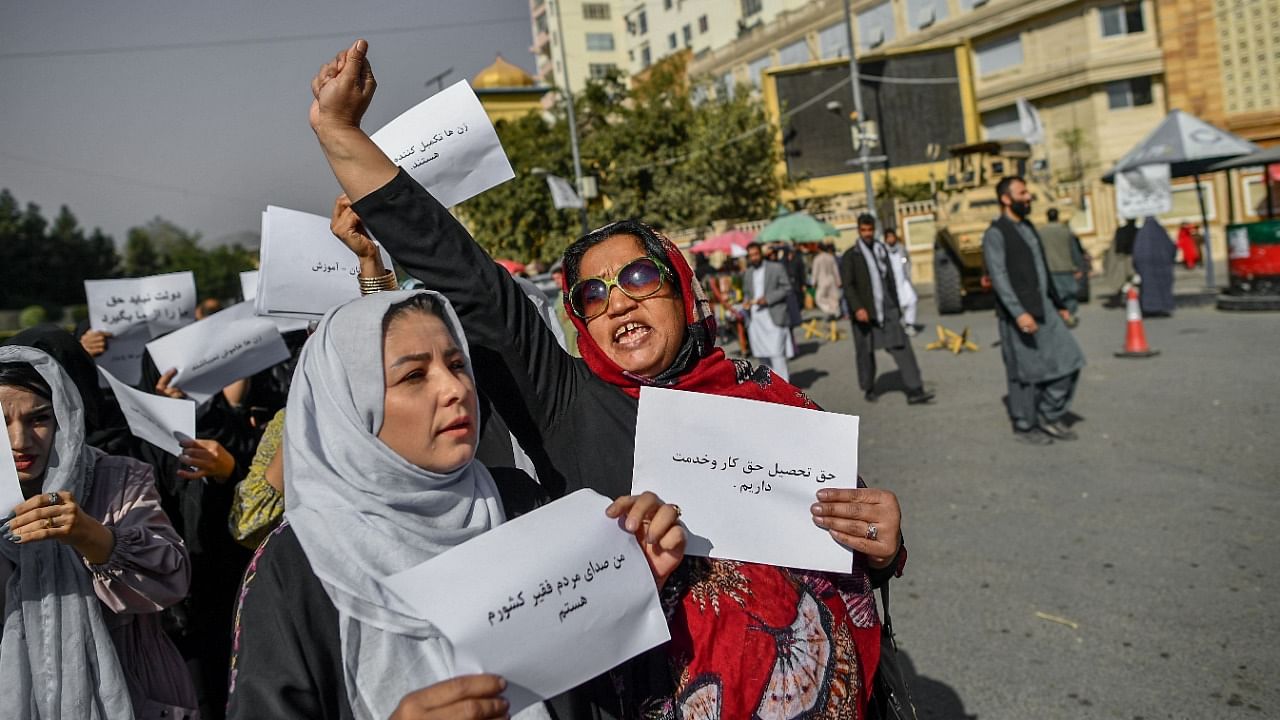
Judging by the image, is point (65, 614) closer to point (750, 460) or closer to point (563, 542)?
point (563, 542)

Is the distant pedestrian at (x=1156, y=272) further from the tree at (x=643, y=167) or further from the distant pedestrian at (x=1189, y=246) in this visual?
the tree at (x=643, y=167)

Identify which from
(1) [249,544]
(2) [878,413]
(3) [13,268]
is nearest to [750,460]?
(1) [249,544]

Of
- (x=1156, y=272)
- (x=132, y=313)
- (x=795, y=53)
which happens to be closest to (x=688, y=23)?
(x=795, y=53)

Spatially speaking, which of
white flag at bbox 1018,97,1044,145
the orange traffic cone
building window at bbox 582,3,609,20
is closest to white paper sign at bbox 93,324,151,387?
the orange traffic cone

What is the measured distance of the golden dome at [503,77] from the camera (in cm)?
6153

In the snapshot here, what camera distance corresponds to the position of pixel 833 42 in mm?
44656

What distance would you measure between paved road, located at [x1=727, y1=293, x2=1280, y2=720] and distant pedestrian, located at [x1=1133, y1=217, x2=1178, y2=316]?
515 centimetres

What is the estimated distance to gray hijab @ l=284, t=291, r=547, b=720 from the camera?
4.86ft

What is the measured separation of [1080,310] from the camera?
16.3 metres

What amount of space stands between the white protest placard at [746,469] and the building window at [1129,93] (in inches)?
1577

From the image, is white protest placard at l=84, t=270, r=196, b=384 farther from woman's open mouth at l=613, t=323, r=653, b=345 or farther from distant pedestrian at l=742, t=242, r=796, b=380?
distant pedestrian at l=742, t=242, r=796, b=380

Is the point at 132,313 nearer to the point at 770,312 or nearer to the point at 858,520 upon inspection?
the point at 858,520

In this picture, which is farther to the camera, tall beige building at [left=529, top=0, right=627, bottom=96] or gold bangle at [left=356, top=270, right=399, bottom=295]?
tall beige building at [left=529, top=0, right=627, bottom=96]

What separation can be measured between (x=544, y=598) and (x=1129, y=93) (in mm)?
40960
